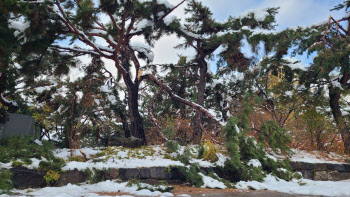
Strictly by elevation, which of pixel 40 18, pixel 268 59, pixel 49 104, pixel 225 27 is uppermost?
pixel 225 27

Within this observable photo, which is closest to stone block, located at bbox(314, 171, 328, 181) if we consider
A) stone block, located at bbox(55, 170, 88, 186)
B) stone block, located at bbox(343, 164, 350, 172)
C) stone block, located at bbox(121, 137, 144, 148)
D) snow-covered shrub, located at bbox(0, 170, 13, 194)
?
stone block, located at bbox(343, 164, 350, 172)

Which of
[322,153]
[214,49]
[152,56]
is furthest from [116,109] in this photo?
[322,153]

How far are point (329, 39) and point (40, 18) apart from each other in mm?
9966

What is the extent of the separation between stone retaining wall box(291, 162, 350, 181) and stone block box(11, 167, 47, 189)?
6.80m

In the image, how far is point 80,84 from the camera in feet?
26.6

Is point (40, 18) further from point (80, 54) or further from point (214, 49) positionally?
point (214, 49)

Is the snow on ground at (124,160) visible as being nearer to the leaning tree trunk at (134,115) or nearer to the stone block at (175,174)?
the stone block at (175,174)

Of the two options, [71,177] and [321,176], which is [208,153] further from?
[321,176]

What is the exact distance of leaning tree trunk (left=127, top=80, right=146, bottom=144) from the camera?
9.35 metres

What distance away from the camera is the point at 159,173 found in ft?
19.0

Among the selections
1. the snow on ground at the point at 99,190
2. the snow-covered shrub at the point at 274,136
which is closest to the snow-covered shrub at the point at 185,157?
the snow on ground at the point at 99,190

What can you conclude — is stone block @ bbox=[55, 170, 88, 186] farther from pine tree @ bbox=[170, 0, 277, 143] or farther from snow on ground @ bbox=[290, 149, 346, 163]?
snow on ground @ bbox=[290, 149, 346, 163]

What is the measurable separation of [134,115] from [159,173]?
4.05 m

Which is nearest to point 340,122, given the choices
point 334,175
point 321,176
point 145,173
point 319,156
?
point 319,156
